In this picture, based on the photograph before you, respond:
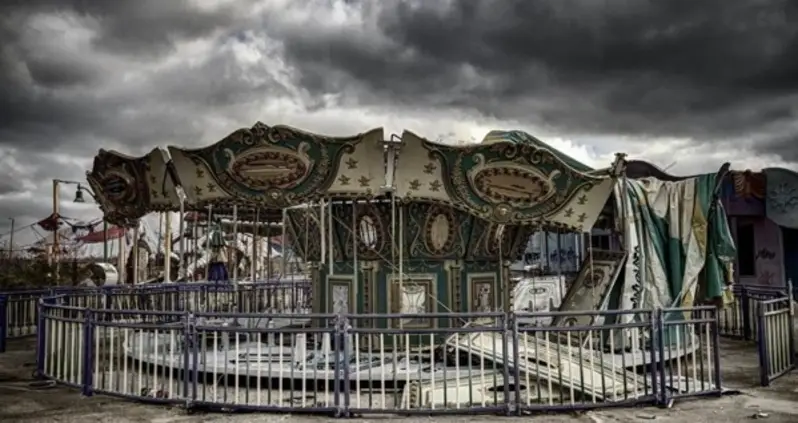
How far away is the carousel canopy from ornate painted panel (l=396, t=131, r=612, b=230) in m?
0.01

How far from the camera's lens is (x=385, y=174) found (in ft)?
31.7

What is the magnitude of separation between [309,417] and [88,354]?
10.1 ft

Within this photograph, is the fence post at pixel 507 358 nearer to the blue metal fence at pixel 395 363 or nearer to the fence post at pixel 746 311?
the blue metal fence at pixel 395 363

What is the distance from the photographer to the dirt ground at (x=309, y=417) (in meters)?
7.14

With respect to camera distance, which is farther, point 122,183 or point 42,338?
point 122,183

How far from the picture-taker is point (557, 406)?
285 inches

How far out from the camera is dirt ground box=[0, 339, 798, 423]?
7141mm

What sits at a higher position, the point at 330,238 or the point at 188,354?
the point at 330,238

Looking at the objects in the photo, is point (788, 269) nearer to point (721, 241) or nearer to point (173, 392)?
point (721, 241)

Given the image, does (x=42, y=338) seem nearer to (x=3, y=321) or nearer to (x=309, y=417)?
(x=3, y=321)

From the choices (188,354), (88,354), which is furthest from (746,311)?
(88,354)

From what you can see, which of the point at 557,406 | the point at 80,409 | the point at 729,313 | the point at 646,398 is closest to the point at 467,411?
the point at 557,406

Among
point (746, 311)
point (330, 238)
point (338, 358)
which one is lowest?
point (746, 311)

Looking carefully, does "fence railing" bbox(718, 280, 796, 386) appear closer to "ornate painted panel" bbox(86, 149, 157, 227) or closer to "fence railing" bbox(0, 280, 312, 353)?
"ornate painted panel" bbox(86, 149, 157, 227)
